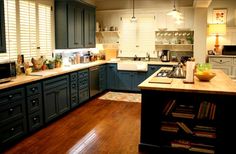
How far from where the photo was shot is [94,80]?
614cm

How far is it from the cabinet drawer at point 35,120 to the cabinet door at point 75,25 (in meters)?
2.11

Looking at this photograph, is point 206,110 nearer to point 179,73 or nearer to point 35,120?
point 179,73

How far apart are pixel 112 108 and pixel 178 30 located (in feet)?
9.82

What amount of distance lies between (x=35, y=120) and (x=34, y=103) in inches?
11.0

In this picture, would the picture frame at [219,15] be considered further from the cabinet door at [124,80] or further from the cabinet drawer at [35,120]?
the cabinet drawer at [35,120]

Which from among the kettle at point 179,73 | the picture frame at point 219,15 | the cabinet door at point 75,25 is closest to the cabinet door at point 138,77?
the cabinet door at point 75,25

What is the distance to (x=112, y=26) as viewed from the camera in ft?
24.0

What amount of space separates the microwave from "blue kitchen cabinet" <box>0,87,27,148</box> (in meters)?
0.19

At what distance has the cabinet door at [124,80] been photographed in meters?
6.72

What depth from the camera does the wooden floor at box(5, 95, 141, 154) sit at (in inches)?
129

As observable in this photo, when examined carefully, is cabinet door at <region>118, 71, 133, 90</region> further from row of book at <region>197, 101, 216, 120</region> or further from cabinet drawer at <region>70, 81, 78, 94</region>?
row of book at <region>197, 101, 216, 120</region>

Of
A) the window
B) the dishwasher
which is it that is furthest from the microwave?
the dishwasher

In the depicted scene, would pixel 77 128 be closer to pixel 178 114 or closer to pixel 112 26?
pixel 178 114

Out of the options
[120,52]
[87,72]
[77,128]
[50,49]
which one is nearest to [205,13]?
[120,52]
